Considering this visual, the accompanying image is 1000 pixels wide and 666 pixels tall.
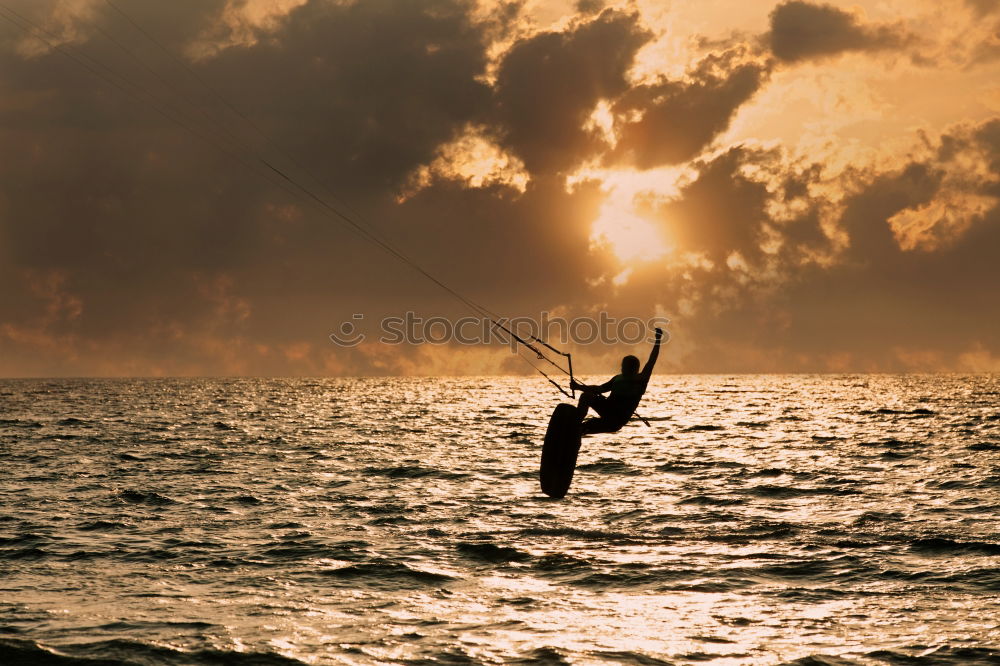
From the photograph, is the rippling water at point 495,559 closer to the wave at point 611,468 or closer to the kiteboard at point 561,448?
the wave at point 611,468

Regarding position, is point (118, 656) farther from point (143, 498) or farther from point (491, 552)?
point (143, 498)

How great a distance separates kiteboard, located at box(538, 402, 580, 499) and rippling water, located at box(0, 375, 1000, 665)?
2.41m

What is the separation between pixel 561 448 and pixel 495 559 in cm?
454

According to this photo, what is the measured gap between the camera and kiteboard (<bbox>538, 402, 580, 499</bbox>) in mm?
19031

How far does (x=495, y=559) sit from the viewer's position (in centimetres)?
2220

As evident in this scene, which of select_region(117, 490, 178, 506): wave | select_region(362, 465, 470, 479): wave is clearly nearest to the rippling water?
select_region(117, 490, 178, 506): wave

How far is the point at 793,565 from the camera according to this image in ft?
70.9

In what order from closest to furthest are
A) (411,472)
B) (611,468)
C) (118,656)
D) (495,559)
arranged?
(118,656) < (495,559) < (411,472) < (611,468)

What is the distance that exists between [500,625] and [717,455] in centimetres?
3137

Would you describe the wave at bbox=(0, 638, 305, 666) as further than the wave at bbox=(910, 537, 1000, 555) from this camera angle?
No

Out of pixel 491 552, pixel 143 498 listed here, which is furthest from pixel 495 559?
pixel 143 498

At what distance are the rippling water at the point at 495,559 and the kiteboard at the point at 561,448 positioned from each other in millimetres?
2407

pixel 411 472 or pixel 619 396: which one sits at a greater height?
pixel 619 396

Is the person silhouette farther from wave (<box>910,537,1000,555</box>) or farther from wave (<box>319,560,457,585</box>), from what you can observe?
wave (<box>910,537,1000,555</box>)
